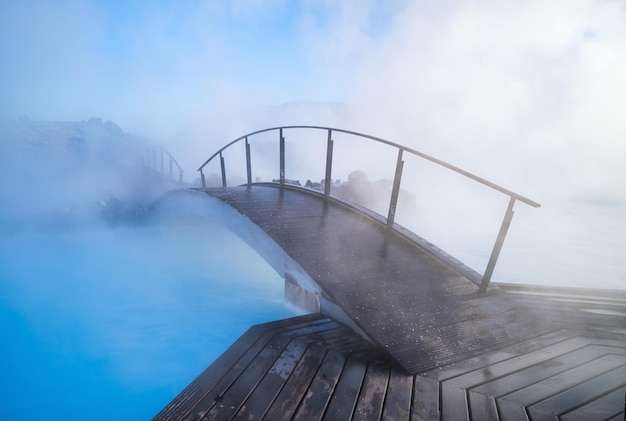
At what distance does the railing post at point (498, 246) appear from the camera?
298 centimetres

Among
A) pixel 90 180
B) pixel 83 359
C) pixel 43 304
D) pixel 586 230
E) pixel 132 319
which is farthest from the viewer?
pixel 90 180

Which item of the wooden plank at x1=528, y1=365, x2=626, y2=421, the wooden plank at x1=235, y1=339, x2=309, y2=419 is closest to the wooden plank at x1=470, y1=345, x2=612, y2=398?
the wooden plank at x1=528, y1=365, x2=626, y2=421

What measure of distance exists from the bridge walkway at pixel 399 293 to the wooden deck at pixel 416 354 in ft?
0.04

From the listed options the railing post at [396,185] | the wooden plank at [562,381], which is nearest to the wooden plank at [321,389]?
the wooden plank at [562,381]

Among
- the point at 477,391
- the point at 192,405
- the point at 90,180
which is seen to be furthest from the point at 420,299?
the point at 90,180

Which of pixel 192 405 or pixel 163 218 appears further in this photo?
pixel 163 218

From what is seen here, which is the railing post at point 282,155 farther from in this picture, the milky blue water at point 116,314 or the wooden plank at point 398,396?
the wooden plank at point 398,396

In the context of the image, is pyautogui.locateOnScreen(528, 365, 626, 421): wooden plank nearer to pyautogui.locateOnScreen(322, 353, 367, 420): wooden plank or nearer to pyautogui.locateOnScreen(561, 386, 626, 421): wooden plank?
pyautogui.locateOnScreen(561, 386, 626, 421): wooden plank

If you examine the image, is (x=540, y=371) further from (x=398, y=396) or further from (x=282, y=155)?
(x=282, y=155)

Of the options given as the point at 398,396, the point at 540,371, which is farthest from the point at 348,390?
the point at 540,371

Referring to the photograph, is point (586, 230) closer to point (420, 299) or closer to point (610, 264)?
A: point (610, 264)

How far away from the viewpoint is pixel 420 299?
117 inches

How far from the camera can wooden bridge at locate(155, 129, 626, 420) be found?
188 centimetres

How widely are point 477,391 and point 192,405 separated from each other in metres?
1.91
